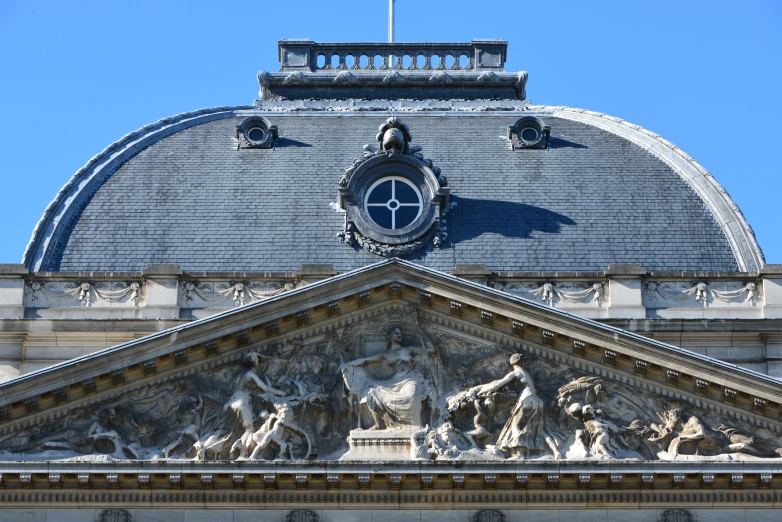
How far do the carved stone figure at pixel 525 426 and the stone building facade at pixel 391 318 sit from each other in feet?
0.16

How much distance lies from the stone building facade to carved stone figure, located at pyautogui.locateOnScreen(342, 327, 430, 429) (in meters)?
0.05

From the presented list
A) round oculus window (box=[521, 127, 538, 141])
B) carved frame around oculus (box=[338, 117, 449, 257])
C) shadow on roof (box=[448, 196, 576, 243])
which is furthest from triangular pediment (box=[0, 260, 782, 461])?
round oculus window (box=[521, 127, 538, 141])

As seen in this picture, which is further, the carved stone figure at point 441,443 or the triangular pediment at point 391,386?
the triangular pediment at point 391,386

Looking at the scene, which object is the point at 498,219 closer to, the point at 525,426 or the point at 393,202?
the point at 393,202

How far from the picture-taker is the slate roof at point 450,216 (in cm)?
4381

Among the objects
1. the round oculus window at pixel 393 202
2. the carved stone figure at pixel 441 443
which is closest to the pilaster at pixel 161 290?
the round oculus window at pixel 393 202

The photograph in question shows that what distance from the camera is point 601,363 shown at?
37.5m

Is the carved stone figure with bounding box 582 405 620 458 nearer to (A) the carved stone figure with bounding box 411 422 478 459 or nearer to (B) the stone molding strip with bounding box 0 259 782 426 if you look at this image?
(B) the stone molding strip with bounding box 0 259 782 426

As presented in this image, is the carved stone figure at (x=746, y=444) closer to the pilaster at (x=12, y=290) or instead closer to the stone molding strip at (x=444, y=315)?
the stone molding strip at (x=444, y=315)

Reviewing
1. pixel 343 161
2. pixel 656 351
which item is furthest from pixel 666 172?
pixel 656 351

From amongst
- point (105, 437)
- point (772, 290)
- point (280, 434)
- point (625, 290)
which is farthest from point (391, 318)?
point (772, 290)

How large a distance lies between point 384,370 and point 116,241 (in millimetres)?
9116

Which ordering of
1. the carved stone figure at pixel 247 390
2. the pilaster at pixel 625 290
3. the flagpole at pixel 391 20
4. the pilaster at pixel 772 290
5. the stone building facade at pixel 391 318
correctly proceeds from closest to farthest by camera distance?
the stone building facade at pixel 391 318, the carved stone figure at pixel 247 390, the pilaster at pixel 625 290, the pilaster at pixel 772 290, the flagpole at pixel 391 20

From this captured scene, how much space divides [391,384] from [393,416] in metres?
0.67
